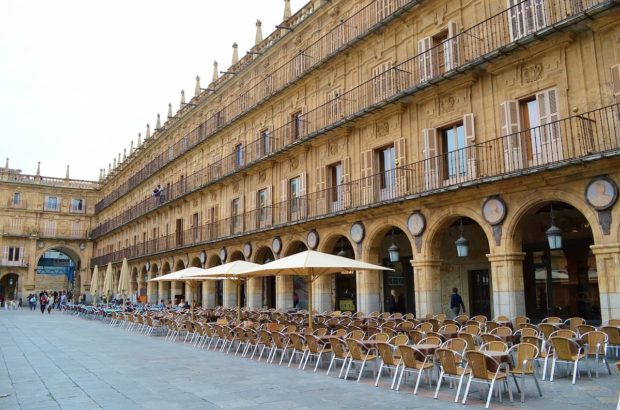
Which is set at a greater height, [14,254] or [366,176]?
[14,254]

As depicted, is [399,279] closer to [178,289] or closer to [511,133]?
[511,133]

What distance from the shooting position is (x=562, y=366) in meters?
9.15

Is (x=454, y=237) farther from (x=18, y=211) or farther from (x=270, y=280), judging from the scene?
(x=18, y=211)

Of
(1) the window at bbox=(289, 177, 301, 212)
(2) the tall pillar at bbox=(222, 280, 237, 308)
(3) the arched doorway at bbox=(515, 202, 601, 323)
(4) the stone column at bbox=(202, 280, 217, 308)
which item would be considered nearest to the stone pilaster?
(3) the arched doorway at bbox=(515, 202, 601, 323)

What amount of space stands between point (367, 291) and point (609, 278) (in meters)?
7.59

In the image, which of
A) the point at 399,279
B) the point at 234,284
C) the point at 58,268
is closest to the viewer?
the point at 399,279

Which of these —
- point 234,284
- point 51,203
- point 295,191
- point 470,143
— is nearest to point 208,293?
point 234,284

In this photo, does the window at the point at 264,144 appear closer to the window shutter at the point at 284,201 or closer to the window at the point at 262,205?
the window at the point at 262,205

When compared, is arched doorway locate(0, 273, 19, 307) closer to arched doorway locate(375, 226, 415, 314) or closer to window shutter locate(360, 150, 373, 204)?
arched doorway locate(375, 226, 415, 314)

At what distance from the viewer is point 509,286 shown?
12.7m

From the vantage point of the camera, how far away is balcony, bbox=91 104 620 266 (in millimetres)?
11391

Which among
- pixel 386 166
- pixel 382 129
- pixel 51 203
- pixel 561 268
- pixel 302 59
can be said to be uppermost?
pixel 51 203

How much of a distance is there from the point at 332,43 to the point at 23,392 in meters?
15.6

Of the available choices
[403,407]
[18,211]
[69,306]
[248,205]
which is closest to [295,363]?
[403,407]
